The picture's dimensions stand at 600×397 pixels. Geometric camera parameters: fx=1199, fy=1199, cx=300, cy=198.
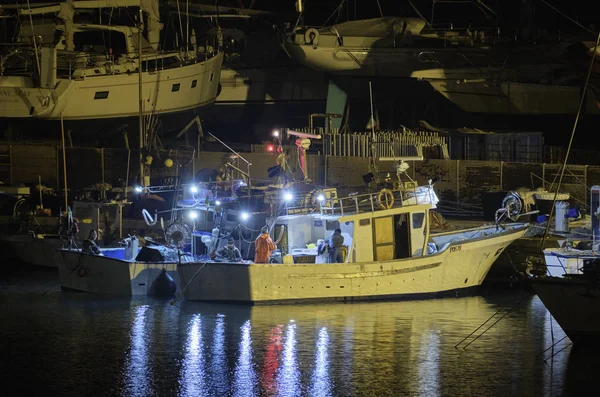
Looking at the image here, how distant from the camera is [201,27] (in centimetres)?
5244

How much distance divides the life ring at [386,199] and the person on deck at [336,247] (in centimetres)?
134

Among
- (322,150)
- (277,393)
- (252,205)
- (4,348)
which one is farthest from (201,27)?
(277,393)

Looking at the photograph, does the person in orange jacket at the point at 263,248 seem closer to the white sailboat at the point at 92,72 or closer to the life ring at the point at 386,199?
the life ring at the point at 386,199

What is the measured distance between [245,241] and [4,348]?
6.77 m

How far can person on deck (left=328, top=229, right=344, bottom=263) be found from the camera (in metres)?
27.0

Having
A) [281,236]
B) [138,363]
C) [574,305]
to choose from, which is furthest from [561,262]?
[138,363]

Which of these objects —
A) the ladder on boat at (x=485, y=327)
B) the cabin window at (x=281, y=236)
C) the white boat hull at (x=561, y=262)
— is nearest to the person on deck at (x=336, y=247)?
the cabin window at (x=281, y=236)

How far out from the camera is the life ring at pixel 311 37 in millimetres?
44906

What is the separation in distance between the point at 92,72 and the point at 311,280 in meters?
20.1

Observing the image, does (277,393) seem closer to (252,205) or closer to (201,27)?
(252,205)

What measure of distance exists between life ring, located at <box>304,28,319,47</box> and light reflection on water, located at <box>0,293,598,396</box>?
1901 centimetres

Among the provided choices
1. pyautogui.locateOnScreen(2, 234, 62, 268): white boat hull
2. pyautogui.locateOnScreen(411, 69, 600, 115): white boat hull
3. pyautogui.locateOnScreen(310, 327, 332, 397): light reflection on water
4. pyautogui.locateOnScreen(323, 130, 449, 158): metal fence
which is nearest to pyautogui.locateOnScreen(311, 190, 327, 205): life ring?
pyautogui.locateOnScreen(310, 327, 332, 397): light reflection on water

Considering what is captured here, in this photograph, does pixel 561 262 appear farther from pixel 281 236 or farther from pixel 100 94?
pixel 100 94

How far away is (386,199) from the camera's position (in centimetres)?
2769
